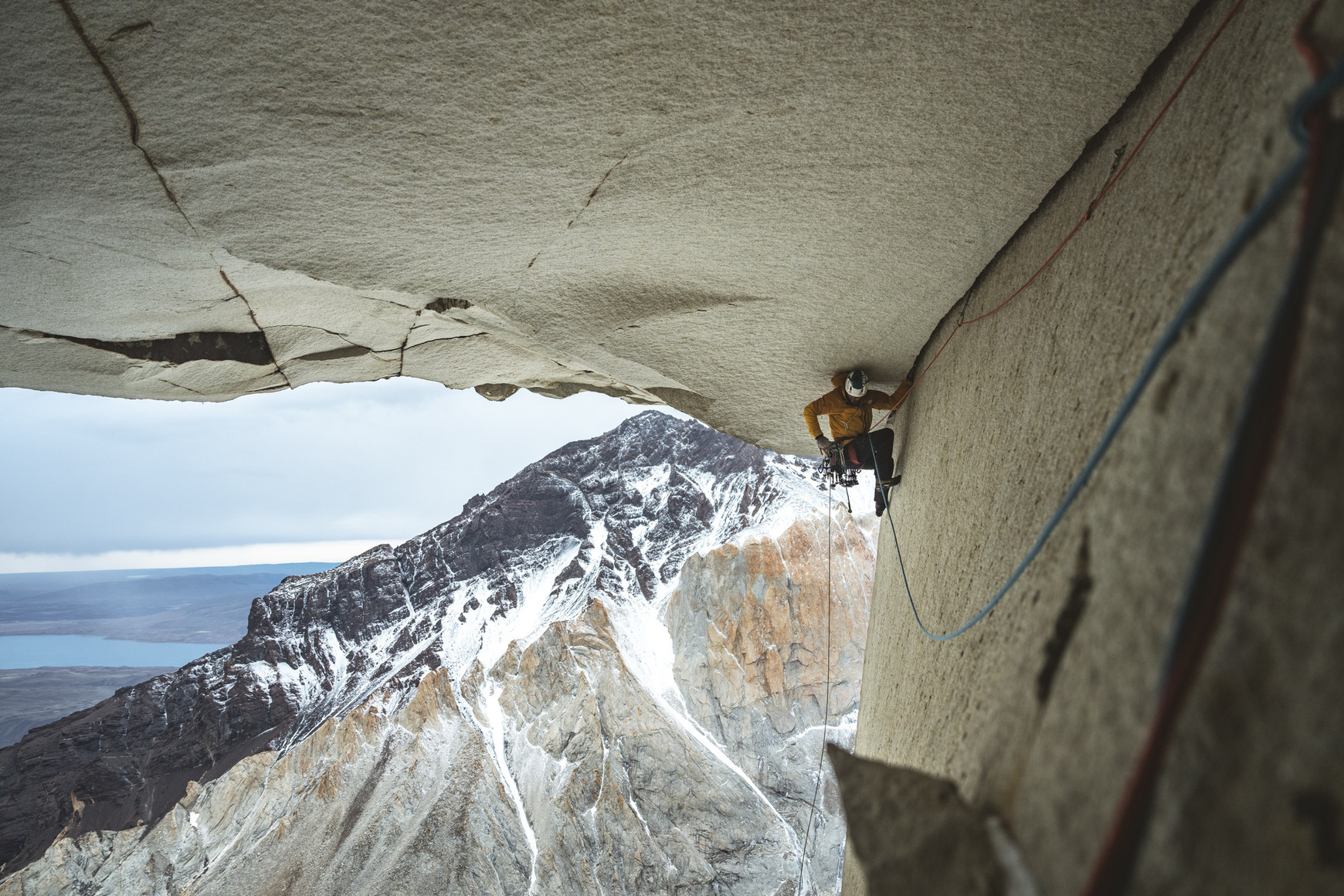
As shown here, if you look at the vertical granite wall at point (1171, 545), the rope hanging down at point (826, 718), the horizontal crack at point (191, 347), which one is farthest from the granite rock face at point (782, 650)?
the vertical granite wall at point (1171, 545)

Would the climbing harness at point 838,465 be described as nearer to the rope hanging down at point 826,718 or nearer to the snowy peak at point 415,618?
the rope hanging down at point 826,718

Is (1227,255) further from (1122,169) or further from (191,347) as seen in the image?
(191,347)

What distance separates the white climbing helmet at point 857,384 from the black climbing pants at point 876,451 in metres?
0.31

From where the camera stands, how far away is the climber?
176 inches

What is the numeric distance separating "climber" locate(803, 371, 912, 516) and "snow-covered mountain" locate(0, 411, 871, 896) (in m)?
21.5

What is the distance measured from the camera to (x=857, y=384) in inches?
169

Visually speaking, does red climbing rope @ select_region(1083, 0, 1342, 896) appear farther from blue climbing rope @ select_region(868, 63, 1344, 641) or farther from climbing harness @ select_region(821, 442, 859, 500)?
climbing harness @ select_region(821, 442, 859, 500)

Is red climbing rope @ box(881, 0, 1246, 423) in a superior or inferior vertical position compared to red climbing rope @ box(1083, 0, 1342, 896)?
superior

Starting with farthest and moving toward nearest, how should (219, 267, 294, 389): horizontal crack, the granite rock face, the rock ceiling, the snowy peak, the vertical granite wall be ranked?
the snowy peak → the granite rock face → (219, 267, 294, 389): horizontal crack → the rock ceiling → the vertical granite wall

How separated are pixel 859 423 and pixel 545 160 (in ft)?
9.12

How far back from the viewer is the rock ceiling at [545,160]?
1.88m

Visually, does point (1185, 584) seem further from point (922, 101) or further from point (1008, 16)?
point (922, 101)

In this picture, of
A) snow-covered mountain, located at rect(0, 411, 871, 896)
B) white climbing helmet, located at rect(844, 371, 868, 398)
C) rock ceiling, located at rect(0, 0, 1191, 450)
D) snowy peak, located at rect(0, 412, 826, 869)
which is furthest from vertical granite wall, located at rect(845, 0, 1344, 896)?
snowy peak, located at rect(0, 412, 826, 869)

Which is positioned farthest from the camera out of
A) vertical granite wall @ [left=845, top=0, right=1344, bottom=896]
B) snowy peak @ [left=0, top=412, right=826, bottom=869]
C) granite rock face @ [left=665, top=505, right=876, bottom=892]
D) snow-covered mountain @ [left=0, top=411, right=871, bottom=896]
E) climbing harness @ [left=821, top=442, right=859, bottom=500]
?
snowy peak @ [left=0, top=412, right=826, bottom=869]
